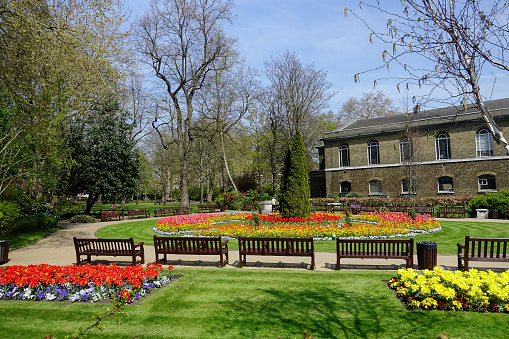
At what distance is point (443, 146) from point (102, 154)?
30.8 meters

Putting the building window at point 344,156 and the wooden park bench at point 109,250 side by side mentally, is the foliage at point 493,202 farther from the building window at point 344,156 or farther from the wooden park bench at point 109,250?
the wooden park bench at point 109,250

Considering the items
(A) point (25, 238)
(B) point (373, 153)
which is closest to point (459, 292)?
(A) point (25, 238)

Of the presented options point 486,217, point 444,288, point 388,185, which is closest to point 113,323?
point 444,288

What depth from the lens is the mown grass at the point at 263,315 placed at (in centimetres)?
504

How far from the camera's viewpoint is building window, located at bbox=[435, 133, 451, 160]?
103 feet

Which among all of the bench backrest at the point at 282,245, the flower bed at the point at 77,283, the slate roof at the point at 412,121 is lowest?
the flower bed at the point at 77,283

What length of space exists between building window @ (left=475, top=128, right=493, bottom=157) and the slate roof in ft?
4.15

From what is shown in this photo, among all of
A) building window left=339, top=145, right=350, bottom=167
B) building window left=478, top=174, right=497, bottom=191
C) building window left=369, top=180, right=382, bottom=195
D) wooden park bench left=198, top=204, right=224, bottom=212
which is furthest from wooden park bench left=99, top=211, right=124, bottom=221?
building window left=478, top=174, right=497, bottom=191

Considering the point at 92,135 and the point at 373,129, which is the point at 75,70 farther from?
the point at 373,129

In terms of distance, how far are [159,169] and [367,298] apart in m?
52.4

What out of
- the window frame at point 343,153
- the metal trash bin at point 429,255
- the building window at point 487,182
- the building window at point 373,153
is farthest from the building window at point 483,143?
the metal trash bin at point 429,255

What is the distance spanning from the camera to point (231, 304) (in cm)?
622

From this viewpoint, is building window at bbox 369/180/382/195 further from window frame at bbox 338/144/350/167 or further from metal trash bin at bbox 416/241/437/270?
metal trash bin at bbox 416/241/437/270

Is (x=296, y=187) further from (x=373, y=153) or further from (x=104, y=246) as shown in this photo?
(x=373, y=153)
